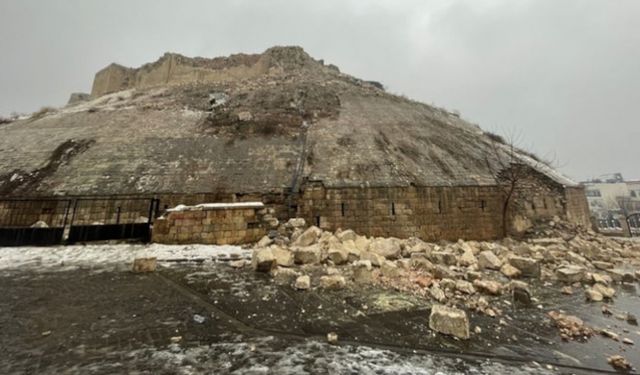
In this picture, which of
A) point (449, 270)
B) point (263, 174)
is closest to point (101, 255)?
point (263, 174)

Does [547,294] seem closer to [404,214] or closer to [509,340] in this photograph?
[509,340]

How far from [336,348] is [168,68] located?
3649 cm

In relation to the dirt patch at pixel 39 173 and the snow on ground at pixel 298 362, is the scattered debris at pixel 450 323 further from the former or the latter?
the dirt patch at pixel 39 173

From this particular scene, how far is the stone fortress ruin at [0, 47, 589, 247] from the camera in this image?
11023 millimetres

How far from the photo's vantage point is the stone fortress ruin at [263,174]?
1102cm

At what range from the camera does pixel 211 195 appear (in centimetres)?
1142

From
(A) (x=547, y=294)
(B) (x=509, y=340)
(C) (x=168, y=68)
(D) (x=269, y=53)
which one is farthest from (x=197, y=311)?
(C) (x=168, y=68)

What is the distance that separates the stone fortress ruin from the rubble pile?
2160mm

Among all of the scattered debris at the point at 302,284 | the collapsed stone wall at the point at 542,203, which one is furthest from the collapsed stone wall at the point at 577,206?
the scattered debris at the point at 302,284

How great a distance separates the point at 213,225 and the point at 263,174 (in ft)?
11.7

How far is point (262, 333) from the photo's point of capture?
12.0 feet

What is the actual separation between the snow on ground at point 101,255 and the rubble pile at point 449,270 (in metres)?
1.68

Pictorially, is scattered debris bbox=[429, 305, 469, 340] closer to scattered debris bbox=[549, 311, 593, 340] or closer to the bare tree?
scattered debris bbox=[549, 311, 593, 340]

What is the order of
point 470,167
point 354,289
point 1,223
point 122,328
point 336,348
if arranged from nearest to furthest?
point 336,348 → point 122,328 → point 354,289 → point 1,223 → point 470,167
